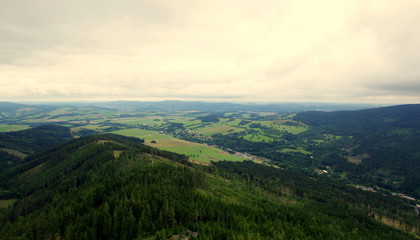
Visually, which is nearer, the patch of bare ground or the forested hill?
the forested hill

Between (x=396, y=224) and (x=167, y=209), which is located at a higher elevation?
(x=167, y=209)

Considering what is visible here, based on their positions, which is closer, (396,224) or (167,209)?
(167,209)

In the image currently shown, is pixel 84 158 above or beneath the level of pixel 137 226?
beneath

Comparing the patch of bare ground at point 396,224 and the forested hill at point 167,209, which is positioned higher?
the forested hill at point 167,209

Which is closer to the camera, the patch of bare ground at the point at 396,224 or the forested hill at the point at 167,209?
the forested hill at the point at 167,209

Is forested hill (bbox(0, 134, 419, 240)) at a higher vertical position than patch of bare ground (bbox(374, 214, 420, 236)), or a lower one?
higher

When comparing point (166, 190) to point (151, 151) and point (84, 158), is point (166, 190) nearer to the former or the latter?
point (151, 151)

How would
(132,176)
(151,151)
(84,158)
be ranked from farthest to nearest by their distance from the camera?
(151,151), (84,158), (132,176)

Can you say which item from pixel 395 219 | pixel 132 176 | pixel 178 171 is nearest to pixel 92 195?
pixel 132 176
